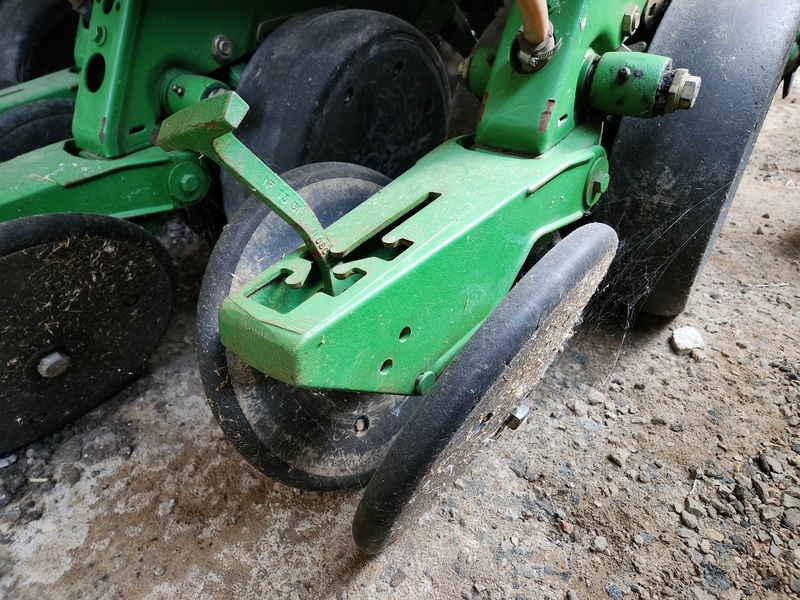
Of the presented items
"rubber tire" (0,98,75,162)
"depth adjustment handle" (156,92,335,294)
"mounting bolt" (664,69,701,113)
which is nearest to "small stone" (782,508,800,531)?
"mounting bolt" (664,69,701,113)

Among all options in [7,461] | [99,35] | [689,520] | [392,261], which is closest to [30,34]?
[99,35]

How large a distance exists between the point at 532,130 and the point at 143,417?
1280mm

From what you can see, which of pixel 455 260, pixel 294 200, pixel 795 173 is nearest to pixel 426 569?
pixel 455 260

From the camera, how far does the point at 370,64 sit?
5.55ft

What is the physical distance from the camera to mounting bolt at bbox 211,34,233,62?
1.82m

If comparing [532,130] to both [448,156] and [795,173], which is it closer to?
[448,156]

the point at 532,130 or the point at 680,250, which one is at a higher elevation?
the point at 532,130

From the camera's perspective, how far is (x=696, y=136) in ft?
4.67

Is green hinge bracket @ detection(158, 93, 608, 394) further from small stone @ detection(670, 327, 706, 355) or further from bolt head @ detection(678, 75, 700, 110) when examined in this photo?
small stone @ detection(670, 327, 706, 355)

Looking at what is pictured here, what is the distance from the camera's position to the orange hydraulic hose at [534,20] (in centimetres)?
111

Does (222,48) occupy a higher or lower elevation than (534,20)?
lower

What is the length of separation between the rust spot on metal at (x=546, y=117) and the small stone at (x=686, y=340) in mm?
858

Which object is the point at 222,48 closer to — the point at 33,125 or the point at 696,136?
the point at 33,125

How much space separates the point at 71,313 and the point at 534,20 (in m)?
1.22
